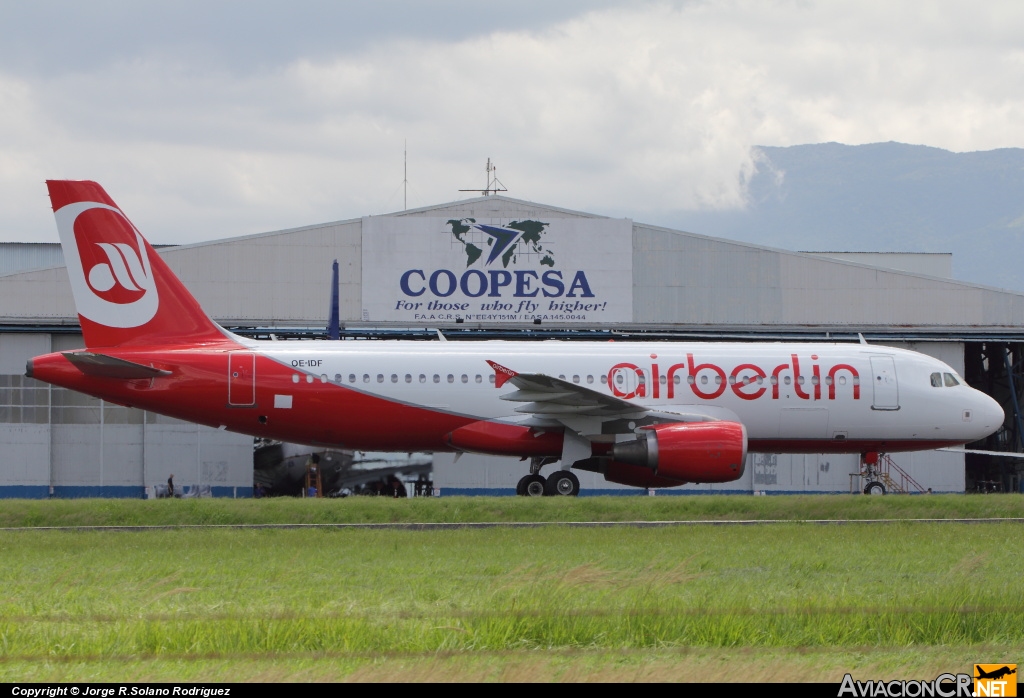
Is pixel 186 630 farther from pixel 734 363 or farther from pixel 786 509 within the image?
pixel 734 363

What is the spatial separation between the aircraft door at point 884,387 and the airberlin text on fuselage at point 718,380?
1.50ft

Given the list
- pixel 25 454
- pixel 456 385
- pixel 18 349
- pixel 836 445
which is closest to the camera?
Answer: pixel 456 385

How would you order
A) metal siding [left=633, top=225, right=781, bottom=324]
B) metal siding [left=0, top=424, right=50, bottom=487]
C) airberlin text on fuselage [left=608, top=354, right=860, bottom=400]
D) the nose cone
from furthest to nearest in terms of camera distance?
metal siding [left=633, top=225, right=781, bottom=324] < metal siding [left=0, top=424, right=50, bottom=487] < the nose cone < airberlin text on fuselage [left=608, top=354, right=860, bottom=400]

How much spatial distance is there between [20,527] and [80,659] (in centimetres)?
1155

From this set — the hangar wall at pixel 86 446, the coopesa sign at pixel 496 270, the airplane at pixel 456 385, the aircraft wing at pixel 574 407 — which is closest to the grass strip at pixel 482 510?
the aircraft wing at pixel 574 407

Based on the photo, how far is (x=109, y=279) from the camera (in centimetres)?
2412

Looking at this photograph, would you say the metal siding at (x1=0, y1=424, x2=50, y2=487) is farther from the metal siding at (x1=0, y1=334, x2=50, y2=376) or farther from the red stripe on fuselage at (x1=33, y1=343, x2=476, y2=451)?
the red stripe on fuselage at (x1=33, y1=343, x2=476, y2=451)

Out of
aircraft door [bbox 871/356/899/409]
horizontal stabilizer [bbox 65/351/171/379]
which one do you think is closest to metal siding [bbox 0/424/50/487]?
horizontal stabilizer [bbox 65/351/171/379]

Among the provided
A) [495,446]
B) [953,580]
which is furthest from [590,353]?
[953,580]

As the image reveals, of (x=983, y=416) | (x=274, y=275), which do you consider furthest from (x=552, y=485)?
(x=274, y=275)

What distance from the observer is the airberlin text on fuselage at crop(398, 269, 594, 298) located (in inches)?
1444

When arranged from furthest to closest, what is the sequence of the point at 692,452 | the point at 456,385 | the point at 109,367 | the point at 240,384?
the point at 456,385
the point at 240,384
the point at 109,367
the point at 692,452

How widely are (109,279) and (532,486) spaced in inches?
389

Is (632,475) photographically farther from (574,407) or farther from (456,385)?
(456,385)
